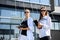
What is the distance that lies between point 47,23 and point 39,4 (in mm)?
9189

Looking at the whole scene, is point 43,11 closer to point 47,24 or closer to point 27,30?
point 47,24

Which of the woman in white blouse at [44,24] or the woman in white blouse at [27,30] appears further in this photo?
the woman in white blouse at [27,30]

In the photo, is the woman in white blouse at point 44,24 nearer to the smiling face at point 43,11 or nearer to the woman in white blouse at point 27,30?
the smiling face at point 43,11

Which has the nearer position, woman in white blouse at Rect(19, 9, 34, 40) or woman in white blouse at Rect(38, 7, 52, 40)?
woman in white blouse at Rect(38, 7, 52, 40)

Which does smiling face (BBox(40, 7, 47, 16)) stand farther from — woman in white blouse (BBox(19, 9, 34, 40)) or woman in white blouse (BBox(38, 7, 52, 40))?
woman in white blouse (BBox(19, 9, 34, 40))

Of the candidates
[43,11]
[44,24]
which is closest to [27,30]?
[44,24]

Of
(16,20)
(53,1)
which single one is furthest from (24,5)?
(16,20)

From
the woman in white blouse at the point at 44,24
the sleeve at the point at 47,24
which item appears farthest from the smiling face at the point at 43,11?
the sleeve at the point at 47,24

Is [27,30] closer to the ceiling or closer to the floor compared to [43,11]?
closer to the floor

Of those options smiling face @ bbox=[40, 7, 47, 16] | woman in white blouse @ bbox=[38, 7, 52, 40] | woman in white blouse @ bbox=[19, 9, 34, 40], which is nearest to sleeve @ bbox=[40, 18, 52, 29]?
woman in white blouse @ bbox=[38, 7, 52, 40]

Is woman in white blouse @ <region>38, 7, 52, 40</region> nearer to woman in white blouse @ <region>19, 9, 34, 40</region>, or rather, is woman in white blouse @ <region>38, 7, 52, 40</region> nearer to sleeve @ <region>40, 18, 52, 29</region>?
sleeve @ <region>40, 18, 52, 29</region>

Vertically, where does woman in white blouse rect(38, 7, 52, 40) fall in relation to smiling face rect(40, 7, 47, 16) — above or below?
below

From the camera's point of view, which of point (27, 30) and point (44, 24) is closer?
point (44, 24)

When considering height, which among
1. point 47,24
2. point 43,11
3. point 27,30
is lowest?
point 27,30
